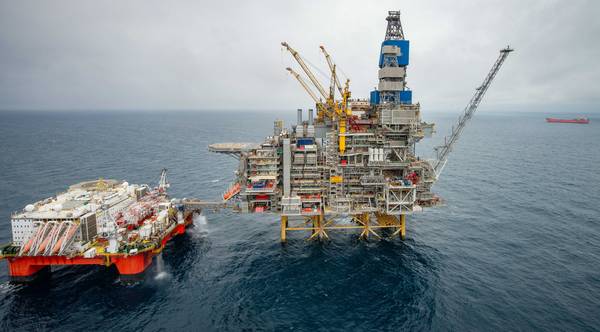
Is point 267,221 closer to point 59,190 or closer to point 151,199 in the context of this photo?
point 151,199

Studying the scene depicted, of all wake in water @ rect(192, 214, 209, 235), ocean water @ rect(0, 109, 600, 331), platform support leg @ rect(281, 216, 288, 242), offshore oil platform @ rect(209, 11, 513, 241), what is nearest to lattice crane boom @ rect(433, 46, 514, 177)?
offshore oil platform @ rect(209, 11, 513, 241)

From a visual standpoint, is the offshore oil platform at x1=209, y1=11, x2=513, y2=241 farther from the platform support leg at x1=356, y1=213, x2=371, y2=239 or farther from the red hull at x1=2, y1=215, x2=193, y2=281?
the red hull at x1=2, y1=215, x2=193, y2=281

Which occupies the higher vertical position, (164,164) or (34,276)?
(164,164)

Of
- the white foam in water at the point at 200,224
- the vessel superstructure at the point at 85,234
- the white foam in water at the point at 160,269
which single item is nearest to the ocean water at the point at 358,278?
the white foam in water at the point at 160,269

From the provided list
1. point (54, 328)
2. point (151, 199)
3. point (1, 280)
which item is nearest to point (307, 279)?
point (54, 328)

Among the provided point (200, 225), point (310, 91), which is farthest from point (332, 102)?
point (200, 225)

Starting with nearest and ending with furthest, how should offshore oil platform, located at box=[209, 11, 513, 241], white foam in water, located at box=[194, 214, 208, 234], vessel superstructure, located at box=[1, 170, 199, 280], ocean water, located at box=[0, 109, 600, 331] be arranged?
ocean water, located at box=[0, 109, 600, 331] → vessel superstructure, located at box=[1, 170, 199, 280] → offshore oil platform, located at box=[209, 11, 513, 241] → white foam in water, located at box=[194, 214, 208, 234]

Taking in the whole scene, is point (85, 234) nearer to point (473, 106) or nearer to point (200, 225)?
point (200, 225)

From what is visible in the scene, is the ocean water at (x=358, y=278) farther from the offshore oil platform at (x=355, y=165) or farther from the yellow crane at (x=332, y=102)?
the yellow crane at (x=332, y=102)
